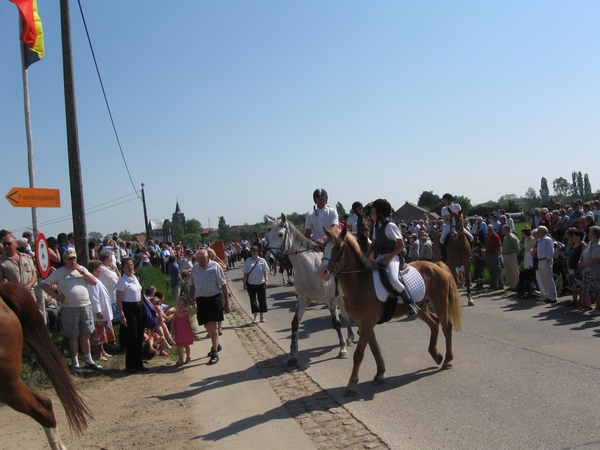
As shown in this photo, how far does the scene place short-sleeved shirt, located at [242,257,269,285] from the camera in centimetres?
1362

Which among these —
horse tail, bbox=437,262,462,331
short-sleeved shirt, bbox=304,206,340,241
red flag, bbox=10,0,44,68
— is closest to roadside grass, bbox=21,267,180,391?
short-sleeved shirt, bbox=304,206,340,241

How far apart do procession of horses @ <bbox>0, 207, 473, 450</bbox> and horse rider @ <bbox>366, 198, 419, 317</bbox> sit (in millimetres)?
143

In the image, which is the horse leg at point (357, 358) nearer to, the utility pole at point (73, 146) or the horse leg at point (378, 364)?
the horse leg at point (378, 364)

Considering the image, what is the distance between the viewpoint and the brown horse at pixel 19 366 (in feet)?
16.1

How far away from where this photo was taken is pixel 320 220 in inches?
377

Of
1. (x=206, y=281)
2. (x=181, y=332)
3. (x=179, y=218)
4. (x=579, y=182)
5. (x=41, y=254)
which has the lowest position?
(x=181, y=332)

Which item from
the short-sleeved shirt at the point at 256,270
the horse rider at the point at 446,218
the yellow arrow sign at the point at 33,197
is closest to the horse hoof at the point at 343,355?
the short-sleeved shirt at the point at 256,270

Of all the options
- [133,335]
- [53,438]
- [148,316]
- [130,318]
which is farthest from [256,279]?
[53,438]

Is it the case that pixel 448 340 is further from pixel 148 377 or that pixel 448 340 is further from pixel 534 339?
pixel 148 377

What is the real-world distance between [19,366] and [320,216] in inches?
228

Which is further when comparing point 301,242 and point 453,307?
point 301,242

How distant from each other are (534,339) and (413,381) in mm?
2870

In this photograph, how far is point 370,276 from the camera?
271 inches

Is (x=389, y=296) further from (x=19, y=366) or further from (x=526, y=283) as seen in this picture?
(x=526, y=283)
